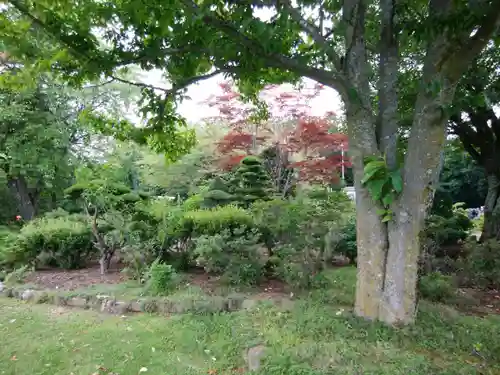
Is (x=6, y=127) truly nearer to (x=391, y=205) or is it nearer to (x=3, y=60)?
(x=3, y=60)

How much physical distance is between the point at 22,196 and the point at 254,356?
9246 millimetres

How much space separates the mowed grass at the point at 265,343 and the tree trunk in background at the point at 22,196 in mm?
6342

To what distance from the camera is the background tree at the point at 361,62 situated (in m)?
2.51

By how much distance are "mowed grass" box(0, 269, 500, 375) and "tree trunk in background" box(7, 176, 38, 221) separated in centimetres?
634

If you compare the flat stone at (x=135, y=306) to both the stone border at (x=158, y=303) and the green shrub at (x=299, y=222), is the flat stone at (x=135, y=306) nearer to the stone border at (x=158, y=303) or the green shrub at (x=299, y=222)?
the stone border at (x=158, y=303)

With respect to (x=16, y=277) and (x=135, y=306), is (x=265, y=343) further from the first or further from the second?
(x=16, y=277)

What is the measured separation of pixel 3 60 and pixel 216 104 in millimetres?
5445

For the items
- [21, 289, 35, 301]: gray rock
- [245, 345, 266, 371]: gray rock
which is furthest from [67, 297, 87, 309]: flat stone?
[245, 345, 266, 371]: gray rock

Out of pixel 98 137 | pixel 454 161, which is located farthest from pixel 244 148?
pixel 454 161

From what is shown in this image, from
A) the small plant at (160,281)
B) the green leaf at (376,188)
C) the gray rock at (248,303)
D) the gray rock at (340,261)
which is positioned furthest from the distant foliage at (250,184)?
the green leaf at (376,188)

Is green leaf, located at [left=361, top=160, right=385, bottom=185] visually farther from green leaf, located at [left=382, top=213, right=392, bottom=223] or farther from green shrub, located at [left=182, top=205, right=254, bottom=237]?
green shrub, located at [left=182, top=205, right=254, bottom=237]

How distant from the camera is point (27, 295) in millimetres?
4812

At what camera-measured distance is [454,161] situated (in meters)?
11.9

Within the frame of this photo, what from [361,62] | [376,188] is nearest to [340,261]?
[376,188]
